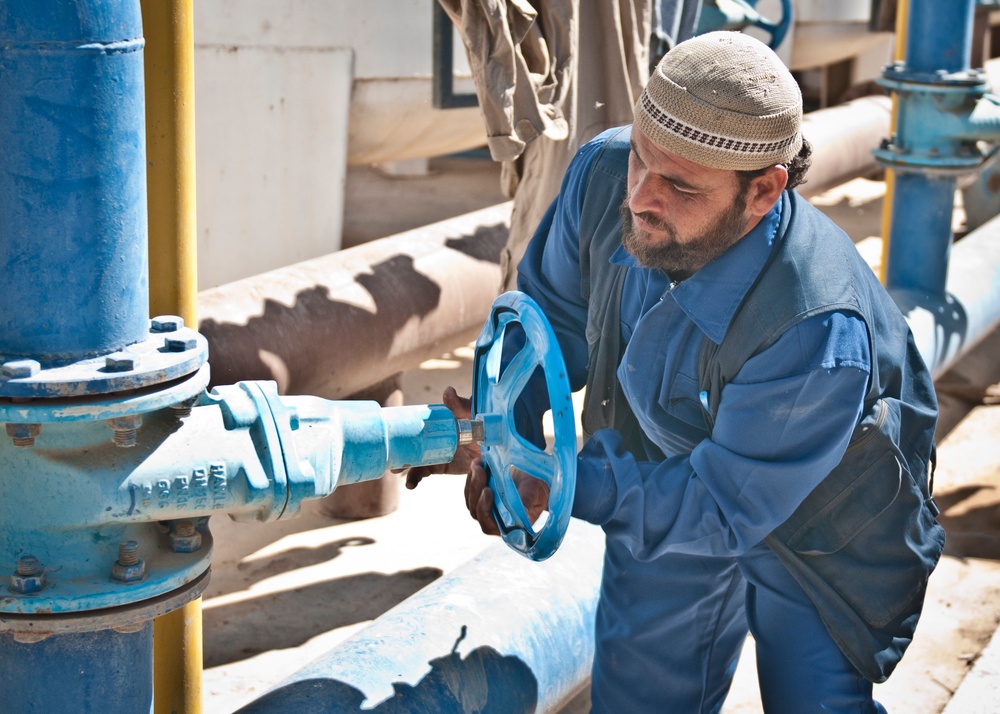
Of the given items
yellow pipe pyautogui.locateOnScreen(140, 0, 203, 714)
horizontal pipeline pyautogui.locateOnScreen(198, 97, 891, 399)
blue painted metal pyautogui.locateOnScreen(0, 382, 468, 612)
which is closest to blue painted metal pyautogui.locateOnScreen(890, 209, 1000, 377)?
horizontal pipeline pyautogui.locateOnScreen(198, 97, 891, 399)

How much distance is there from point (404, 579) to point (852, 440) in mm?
1719

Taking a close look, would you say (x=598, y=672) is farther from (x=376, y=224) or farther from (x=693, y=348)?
(x=376, y=224)

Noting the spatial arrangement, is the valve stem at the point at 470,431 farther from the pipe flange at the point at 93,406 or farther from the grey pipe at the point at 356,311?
the grey pipe at the point at 356,311

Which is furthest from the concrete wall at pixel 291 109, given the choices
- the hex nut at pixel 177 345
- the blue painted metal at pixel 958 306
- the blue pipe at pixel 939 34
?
the hex nut at pixel 177 345

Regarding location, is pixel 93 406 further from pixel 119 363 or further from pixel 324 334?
pixel 324 334

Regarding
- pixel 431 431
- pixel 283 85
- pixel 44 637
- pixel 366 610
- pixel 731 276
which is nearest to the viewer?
pixel 44 637

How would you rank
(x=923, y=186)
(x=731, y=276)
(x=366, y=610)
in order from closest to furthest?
(x=731, y=276), (x=366, y=610), (x=923, y=186)

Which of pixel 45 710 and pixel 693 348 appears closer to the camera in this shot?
pixel 45 710

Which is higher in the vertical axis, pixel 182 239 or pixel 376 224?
pixel 182 239

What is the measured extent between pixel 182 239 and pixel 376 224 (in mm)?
5661

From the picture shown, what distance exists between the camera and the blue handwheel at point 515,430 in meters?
1.47

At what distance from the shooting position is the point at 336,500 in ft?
11.7

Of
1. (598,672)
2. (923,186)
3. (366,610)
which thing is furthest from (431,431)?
(923,186)

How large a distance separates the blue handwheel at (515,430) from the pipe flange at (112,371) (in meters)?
0.42
